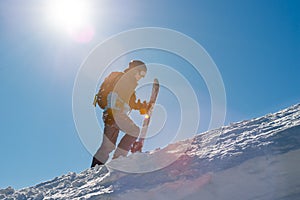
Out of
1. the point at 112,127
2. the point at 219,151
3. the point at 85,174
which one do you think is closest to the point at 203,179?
the point at 219,151

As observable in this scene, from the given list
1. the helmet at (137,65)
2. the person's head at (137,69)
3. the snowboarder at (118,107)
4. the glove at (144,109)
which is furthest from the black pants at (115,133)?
the helmet at (137,65)

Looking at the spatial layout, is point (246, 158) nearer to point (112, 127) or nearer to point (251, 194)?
point (251, 194)

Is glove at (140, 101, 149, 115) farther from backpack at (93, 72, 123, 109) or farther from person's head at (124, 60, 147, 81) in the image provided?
backpack at (93, 72, 123, 109)

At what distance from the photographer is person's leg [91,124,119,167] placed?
938 cm

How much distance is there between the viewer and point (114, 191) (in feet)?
17.4

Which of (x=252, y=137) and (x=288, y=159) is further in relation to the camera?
(x=252, y=137)

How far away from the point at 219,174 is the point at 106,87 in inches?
210

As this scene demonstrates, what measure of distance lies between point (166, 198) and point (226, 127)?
3.60m

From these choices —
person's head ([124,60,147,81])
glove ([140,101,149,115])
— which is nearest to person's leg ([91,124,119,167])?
glove ([140,101,149,115])

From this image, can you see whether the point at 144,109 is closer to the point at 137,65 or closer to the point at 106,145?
the point at 137,65

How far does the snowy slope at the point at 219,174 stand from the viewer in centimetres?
455

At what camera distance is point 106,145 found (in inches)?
377

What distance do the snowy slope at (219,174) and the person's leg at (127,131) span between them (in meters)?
2.54

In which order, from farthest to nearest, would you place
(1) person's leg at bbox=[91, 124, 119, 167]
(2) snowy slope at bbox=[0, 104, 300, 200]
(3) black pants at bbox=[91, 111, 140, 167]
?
(3) black pants at bbox=[91, 111, 140, 167] < (1) person's leg at bbox=[91, 124, 119, 167] < (2) snowy slope at bbox=[0, 104, 300, 200]
